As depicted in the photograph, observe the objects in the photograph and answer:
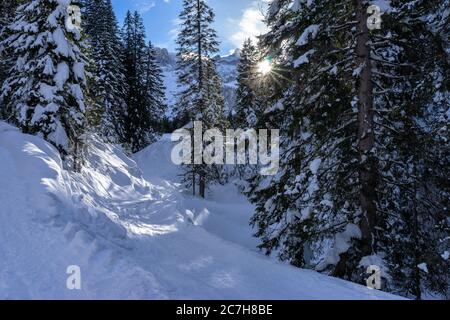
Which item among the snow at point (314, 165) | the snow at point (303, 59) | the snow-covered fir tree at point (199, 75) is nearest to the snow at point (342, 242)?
the snow at point (314, 165)

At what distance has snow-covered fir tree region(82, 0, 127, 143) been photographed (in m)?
31.4

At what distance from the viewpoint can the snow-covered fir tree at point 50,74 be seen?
1271 cm

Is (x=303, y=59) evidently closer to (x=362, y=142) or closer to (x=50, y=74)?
(x=362, y=142)

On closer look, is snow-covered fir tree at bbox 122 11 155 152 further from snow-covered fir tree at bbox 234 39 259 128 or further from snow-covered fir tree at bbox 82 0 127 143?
snow-covered fir tree at bbox 234 39 259 128

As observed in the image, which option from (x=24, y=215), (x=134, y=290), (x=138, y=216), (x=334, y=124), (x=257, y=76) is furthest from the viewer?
(x=138, y=216)

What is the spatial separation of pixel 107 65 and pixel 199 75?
1168 centimetres

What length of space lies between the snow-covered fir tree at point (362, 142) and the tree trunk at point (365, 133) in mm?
23

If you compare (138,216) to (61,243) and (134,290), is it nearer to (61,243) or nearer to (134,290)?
(61,243)

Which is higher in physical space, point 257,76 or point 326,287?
point 257,76

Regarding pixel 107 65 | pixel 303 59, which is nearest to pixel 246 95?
pixel 107 65

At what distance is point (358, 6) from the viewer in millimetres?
8062

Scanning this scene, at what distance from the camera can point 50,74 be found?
1273 centimetres

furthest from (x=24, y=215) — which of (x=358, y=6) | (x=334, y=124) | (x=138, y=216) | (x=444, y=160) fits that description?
(x=444, y=160)
